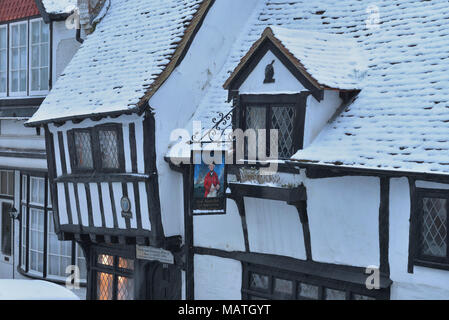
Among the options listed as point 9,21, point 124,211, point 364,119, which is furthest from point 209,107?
point 9,21

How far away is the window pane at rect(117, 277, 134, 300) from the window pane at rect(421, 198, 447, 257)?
277 inches

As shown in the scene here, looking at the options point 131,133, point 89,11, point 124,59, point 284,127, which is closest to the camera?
point 284,127

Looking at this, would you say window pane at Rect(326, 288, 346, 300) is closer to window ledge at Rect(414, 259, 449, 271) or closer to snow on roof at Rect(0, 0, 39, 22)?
window ledge at Rect(414, 259, 449, 271)

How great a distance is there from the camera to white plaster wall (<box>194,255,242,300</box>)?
13.4 meters

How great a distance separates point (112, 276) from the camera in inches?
634

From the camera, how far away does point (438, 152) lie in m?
10.0

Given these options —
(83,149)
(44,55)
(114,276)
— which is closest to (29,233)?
(114,276)

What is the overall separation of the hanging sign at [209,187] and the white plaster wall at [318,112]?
1.66 meters

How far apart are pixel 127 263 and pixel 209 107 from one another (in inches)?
153

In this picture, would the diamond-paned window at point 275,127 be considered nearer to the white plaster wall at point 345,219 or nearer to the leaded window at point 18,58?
the white plaster wall at point 345,219

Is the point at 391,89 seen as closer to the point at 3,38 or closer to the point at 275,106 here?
the point at 275,106

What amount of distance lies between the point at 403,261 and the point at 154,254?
5693 mm

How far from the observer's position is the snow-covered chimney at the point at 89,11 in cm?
1661

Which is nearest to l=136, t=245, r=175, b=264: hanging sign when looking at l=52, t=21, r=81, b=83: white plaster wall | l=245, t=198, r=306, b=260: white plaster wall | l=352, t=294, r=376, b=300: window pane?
l=245, t=198, r=306, b=260: white plaster wall
